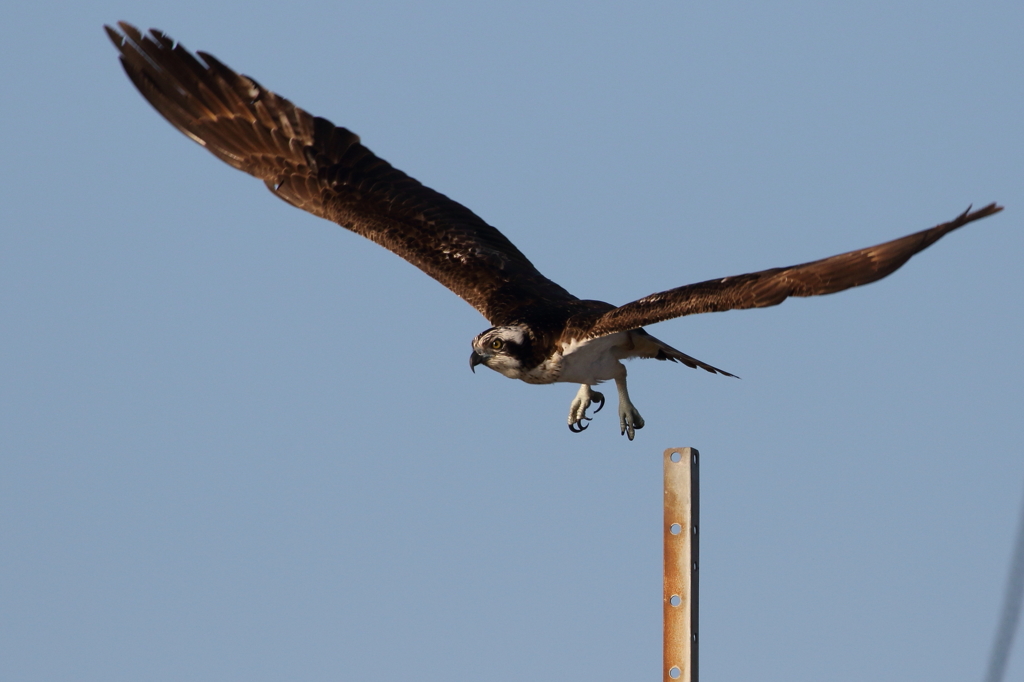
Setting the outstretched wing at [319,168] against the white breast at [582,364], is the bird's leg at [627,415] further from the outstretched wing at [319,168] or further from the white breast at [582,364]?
the outstretched wing at [319,168]

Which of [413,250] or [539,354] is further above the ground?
[413,250]

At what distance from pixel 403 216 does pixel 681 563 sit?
9.19 m

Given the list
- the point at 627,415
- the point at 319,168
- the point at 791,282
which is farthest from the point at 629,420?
the point at 319,168

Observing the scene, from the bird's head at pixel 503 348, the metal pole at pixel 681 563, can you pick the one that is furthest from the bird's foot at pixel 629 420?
the metal pole at pixel 681 563

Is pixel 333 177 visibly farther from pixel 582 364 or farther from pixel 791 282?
pixel 791 282

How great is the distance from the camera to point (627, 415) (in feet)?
54.1

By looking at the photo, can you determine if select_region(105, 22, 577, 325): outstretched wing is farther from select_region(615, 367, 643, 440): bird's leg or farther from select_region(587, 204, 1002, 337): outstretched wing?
select_region(587, 204, 1002, 337): outstretched wing

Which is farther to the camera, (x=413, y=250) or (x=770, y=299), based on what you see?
(x=413, y=250)

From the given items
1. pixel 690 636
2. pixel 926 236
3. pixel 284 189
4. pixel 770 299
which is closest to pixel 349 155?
pixel 284 189

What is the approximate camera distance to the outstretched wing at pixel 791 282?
1195 centimetres

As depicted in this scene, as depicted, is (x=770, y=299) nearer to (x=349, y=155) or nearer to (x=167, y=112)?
(x=349, y=155)

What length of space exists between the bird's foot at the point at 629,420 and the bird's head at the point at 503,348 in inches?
58.2

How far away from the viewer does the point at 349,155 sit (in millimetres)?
18875

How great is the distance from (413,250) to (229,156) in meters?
3.02
